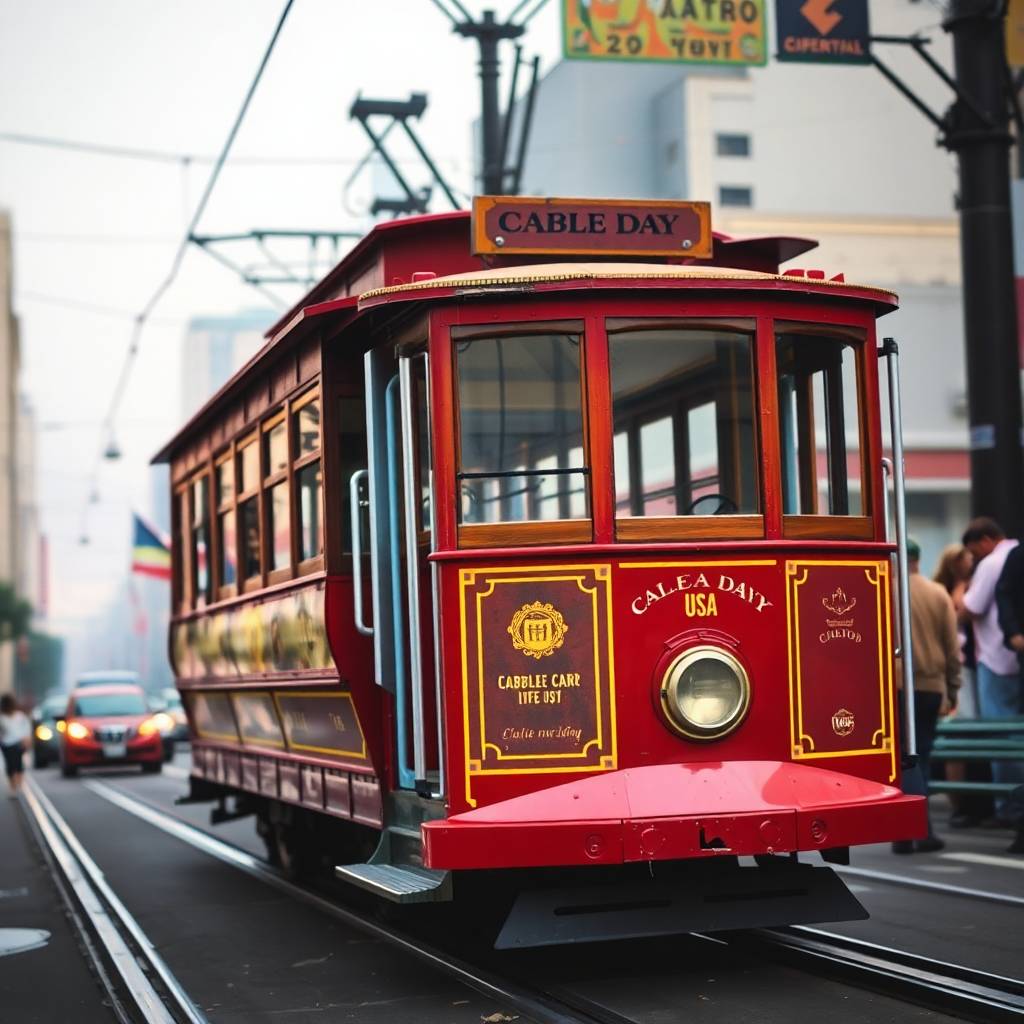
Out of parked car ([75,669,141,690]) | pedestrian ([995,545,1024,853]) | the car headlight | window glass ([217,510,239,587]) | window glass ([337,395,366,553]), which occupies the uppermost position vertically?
window glass ([337,395,366,553])

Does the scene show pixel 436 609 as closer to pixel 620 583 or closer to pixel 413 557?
pixel 413 557

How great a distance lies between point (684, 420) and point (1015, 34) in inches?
355

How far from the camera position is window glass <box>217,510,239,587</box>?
11406 mm

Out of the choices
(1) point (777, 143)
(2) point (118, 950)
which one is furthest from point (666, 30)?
(1) point (777, 143)

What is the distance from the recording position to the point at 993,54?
14164mm

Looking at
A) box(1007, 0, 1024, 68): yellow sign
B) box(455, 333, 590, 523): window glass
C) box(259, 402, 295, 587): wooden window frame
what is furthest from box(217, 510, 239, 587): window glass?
box(1007, 0, 1024, 68): yellow sign

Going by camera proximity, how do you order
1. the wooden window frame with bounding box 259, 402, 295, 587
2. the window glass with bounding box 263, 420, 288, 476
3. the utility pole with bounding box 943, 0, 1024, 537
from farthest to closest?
1. the utility pole with bounding box 943, 0, 1024, 537
2. the window glass with bounding box 263, 420, 288, 476
3. the wooden window frame with bounding box 259, 402, 295, 587

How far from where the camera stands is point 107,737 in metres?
28.5

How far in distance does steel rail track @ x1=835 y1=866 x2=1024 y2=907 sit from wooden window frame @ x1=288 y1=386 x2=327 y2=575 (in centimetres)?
361

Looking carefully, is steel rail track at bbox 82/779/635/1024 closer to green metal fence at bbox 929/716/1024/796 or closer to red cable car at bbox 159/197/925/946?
red cable car at bbox 159/197/925/946

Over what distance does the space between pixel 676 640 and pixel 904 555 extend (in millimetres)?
1085

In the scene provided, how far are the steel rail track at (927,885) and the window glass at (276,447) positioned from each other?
12.9 feet

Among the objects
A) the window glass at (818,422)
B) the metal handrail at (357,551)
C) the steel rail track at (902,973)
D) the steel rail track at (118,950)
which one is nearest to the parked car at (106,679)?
the steel rail track at (118,950)

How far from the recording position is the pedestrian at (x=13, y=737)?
70.8 ft
